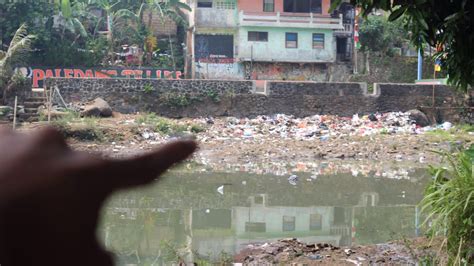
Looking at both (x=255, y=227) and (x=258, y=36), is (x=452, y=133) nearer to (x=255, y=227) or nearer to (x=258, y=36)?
(x=258, y=36)

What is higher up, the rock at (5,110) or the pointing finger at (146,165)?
the rock at (5,110)

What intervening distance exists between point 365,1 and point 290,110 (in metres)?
14.1

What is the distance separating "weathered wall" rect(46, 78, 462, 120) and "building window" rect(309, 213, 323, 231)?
9748 mm

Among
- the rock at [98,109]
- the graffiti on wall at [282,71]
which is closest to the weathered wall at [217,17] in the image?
the graffiti on wall at [282,71]

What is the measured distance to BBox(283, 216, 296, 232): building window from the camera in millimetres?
6489

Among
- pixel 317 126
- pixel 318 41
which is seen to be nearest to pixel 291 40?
pixel 318 41

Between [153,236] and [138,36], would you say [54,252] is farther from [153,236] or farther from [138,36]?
[138,36]

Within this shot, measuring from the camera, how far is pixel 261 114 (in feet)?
55.3

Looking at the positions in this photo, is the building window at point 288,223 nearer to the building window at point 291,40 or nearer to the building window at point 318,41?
the building window at point 291,40

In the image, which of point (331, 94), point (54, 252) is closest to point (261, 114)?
point (331, 94)

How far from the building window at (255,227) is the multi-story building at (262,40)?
14.8 m

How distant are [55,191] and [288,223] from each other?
6.47 m

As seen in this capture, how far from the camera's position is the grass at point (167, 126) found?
538 inches

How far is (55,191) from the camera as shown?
433 mm
